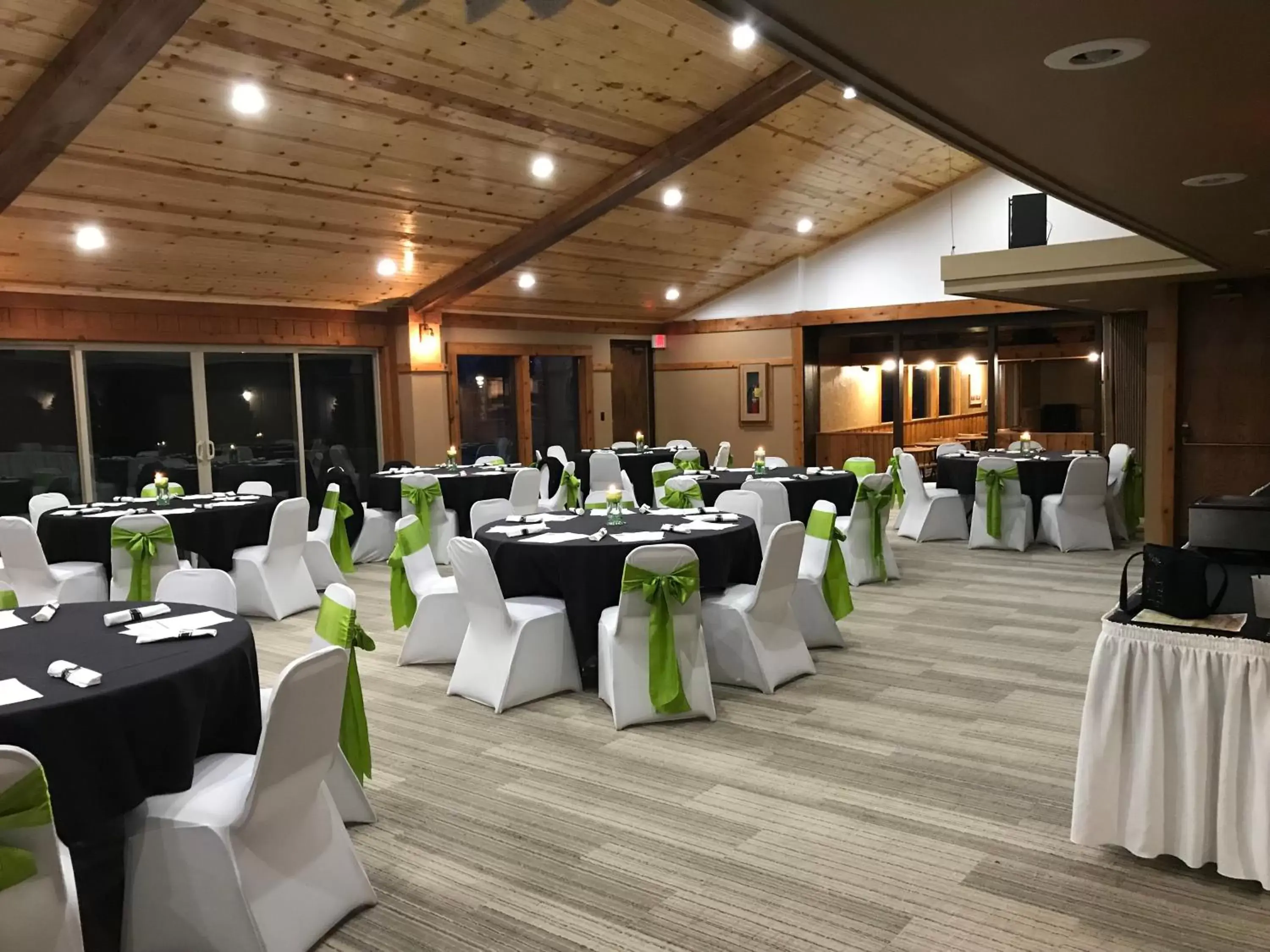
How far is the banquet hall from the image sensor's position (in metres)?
2.92

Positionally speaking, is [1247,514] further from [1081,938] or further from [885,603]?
[885,603]

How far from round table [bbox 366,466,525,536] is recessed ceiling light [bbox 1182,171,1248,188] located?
6.69 meters

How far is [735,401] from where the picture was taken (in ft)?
52.4

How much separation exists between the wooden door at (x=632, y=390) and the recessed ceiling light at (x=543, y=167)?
6.55 meters

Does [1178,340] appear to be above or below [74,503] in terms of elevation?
above

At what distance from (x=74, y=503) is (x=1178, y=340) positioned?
10310 millimetres

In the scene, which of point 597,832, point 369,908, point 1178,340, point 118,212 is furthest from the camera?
point 1178,340

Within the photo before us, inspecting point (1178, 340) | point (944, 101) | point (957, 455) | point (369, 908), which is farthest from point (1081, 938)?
point (957, 455)

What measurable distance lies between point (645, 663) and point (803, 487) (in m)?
3.93

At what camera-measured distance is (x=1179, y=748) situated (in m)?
3.19

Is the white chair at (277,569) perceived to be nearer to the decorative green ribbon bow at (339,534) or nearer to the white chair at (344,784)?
the decorative green ribbon bow at (339,534)

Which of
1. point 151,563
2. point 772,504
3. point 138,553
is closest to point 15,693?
point 138,553

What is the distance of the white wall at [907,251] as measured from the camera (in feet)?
42.8

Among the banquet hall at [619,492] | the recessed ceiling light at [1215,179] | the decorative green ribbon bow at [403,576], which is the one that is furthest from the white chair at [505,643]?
the recessed ceiling light at [1215,179]
